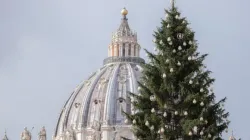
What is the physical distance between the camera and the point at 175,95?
3288cm

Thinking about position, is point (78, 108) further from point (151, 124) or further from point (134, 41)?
point (151, 124)

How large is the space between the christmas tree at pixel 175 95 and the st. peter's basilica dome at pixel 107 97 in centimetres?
7386

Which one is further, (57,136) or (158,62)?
(57,136)

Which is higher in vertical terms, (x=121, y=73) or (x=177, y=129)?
(x=121, y=73)

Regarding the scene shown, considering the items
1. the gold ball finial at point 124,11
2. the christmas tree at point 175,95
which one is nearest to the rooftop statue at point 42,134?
the gold ball finial at point 124,11

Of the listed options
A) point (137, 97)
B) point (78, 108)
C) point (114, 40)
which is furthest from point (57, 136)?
point (137, 97)

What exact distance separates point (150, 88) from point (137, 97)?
60cm

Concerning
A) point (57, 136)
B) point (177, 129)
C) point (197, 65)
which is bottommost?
point (177, 129)

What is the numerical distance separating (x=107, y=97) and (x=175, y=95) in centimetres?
8181

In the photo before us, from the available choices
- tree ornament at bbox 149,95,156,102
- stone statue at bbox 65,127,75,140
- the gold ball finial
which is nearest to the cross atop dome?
the gold ball finial

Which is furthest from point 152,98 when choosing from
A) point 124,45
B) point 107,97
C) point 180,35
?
point 124,45

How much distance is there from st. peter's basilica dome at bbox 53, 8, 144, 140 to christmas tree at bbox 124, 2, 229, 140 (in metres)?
73.9

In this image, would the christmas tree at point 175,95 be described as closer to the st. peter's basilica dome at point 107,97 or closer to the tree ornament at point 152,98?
the tree ornament at point 152,98

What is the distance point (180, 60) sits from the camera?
1288 inches
